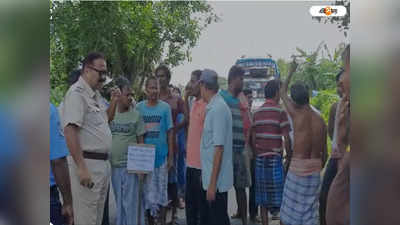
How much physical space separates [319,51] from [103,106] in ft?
4.17

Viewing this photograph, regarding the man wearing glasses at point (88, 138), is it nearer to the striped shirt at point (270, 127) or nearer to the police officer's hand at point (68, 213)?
the police officer's hand at point (68, 213)

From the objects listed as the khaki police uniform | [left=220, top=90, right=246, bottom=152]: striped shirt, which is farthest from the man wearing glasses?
[left=220, top=90, right=246, bottom=152]: striped shirt

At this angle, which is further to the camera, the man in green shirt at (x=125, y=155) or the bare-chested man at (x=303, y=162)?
the man in green shirt at (x=125, y=155)

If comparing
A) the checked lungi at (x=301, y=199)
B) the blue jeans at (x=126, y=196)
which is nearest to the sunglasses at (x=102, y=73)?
the blue jeans at (x=126, y=196)

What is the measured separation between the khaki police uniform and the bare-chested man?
105cm

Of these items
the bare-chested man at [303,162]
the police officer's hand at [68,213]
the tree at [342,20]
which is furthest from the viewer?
the police officer's hand at [68,213]

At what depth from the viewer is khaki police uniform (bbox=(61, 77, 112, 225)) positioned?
276cm

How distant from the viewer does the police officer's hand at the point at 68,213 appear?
109 inches

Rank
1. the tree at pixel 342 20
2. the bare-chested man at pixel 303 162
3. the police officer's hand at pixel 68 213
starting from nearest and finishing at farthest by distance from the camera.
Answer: the tree at pixel 342 20
the bare-chested man at pixel 303 162
the police officer's hand at pixel 68 213

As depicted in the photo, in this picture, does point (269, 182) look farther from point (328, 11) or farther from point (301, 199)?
point (328, 11)

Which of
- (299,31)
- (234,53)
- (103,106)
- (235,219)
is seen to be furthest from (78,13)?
(235,219)

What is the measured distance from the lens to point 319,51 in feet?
8.77

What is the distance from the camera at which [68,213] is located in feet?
9.11

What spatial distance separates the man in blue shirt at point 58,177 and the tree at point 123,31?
0.79ft
